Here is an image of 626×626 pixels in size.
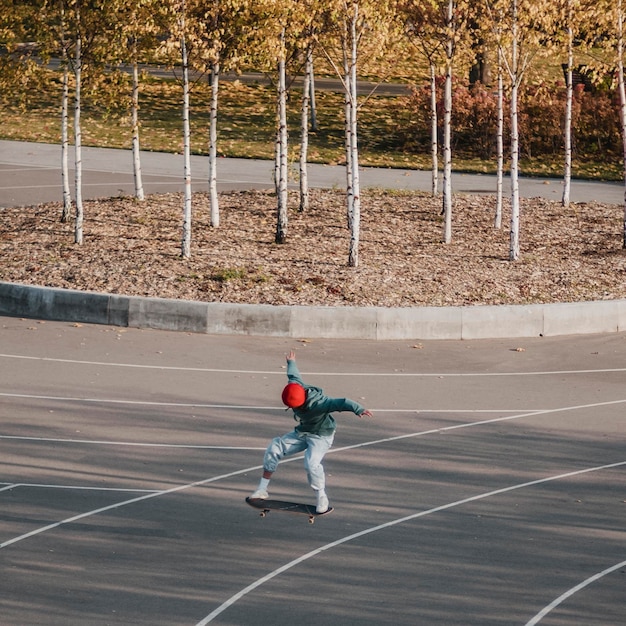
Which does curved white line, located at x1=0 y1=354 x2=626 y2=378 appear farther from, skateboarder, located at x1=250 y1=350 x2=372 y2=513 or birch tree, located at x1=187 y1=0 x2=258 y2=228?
birch tree, located at x1=187 y1=0 x2=258 y2=228

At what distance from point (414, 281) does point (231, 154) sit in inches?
584

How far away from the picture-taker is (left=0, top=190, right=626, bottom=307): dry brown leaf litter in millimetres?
19031

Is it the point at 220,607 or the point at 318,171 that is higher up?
the point at 318,171

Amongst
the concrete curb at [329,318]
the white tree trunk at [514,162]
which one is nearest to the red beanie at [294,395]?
the concrete curb at [329,318]

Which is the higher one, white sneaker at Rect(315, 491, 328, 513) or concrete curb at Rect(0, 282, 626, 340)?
concrete curb at Rect(0, 282, 626, 340)

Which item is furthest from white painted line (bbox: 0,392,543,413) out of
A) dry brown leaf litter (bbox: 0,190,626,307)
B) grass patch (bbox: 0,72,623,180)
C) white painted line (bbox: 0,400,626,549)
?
grass patch (bbox: 0,72,623,180)

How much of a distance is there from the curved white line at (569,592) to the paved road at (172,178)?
18.5 metres

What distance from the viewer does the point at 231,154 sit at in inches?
1312

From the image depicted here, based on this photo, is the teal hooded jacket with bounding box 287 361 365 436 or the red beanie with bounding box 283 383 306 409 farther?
the teal hooded jacket with bounding box 287 361 365 436

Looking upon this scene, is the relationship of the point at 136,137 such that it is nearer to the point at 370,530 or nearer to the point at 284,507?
the point at 284,507

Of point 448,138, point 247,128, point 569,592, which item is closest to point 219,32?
point 448,138

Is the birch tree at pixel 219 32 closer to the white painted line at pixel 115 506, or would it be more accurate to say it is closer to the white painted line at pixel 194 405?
the white painted line at pixel 194 405

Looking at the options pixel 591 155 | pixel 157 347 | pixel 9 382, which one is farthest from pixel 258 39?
pixel 591 155

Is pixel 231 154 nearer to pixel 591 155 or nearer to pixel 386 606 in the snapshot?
pixel 591 155
